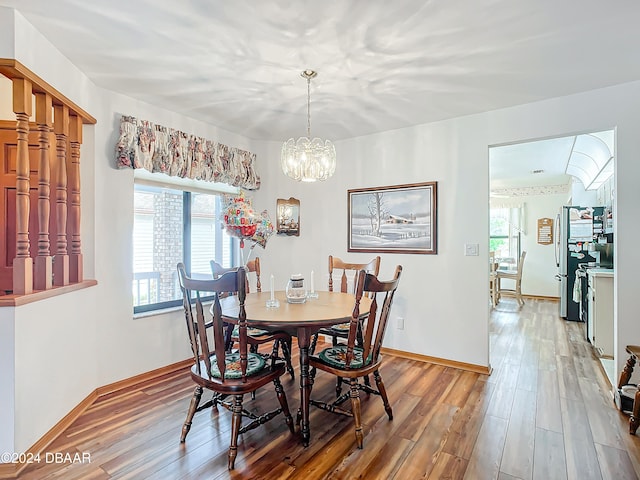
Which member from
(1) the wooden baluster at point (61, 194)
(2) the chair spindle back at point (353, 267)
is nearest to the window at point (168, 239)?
(1) the wooden baluster at point (61, 194)

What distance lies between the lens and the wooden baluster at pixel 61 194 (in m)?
2.37

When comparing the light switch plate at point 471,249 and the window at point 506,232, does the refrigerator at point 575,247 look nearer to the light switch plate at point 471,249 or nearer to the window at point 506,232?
the window at point 506,232

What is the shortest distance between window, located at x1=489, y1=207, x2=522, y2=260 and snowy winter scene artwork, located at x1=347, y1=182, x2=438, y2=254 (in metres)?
5.00

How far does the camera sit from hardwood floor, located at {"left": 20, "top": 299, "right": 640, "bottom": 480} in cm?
182

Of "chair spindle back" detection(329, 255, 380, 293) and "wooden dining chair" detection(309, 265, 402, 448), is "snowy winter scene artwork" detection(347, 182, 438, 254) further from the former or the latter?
"wooden dining chair" detection(309, 265, 402, 448)

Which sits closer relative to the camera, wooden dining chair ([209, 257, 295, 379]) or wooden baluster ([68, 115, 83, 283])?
wooden dining chair ([209, 257, 295, 379])

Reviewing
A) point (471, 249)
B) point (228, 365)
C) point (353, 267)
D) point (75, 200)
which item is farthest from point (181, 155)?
point (471, 249)

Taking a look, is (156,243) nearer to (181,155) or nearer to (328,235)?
(181,155)

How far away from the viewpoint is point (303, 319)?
207 cm

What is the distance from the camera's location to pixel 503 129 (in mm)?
3148

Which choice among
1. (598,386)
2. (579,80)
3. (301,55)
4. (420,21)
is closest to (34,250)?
(301,55)

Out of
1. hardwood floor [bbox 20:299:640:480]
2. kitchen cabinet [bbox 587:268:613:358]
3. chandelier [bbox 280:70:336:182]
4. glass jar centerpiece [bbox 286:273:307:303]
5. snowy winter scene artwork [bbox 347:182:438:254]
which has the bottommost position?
hardwood floor [bbox 20:299:640:480]

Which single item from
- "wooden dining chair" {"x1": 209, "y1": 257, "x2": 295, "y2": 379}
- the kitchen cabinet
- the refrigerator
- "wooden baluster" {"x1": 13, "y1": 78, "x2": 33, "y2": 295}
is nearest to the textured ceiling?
"wooden baluster" {"x1": 13, "y1": 78, "x2": 33, "y2": 295}

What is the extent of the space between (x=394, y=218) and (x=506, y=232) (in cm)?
521
